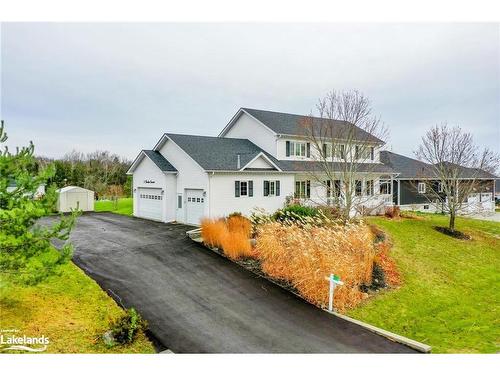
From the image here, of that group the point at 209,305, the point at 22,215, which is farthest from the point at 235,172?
the point at 22,215

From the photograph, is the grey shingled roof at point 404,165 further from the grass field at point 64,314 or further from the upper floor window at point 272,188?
the grass field at point 64,314

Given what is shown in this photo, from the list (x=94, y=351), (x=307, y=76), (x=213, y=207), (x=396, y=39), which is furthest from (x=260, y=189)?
(x=94, y=351)

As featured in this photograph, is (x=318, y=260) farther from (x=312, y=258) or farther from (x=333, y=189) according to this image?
(x=333, y=189)

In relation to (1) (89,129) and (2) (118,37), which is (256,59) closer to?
(2) (118,37)

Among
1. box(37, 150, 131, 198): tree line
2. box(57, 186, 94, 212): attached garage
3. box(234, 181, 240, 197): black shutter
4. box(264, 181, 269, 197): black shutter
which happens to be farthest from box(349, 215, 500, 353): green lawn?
box(37, 150, 131, 198): tree line

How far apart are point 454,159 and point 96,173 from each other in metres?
28.9

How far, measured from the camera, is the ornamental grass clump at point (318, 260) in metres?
8.58

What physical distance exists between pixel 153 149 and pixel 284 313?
15678 millimetres

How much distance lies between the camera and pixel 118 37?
8.74 m

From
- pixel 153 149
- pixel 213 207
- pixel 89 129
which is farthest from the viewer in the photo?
pixel 153 149

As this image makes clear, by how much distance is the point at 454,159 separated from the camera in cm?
1656

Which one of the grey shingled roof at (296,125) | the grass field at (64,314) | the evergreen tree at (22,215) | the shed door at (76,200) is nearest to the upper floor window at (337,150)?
the grey shingled roof at (296,125)

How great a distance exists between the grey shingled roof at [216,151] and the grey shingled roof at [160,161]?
145cm

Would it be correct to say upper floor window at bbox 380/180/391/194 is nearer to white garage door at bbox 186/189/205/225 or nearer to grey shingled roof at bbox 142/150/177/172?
white garage door at bbox 186/189/205/225
